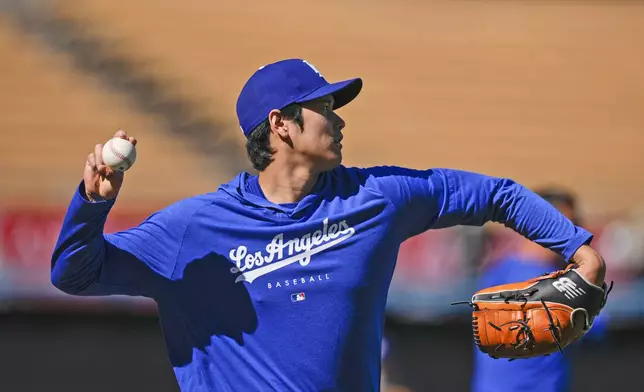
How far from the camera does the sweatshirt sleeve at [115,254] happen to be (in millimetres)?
2422

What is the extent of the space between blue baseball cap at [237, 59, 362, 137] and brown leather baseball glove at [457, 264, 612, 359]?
2.37 ft

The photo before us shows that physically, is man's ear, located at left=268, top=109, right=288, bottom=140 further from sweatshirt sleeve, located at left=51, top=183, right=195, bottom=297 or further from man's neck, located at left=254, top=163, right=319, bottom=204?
sweatshirt sleeve, located at left=51, top=183, right=195, bottom=297

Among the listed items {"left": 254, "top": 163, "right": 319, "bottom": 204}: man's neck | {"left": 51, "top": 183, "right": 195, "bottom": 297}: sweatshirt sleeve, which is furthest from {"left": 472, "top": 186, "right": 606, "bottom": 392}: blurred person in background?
{"left": 51, "top": 183, "right": 195, "bottom": 297}: sweatshirt sleeve

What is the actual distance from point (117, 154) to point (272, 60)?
308 inches

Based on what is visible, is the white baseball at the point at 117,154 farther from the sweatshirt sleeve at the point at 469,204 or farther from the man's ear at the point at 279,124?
the sweatshirt sleeve at the point at 469,204

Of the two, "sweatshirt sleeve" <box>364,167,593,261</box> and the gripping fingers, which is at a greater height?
the gripping fingers

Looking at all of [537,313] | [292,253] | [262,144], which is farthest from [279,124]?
[537,313]

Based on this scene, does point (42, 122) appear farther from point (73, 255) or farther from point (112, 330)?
point (73, 255)

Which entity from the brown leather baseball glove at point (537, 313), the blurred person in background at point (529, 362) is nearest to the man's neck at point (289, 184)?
the brown leather baseball glove at point (537, 313)

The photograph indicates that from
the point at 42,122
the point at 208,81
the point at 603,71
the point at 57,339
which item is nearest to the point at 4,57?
the point at 42,122

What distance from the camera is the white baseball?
234cm

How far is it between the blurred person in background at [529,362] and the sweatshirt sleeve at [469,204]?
6.36 feet

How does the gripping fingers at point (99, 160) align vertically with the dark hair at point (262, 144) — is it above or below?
below

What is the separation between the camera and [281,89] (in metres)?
2.68
